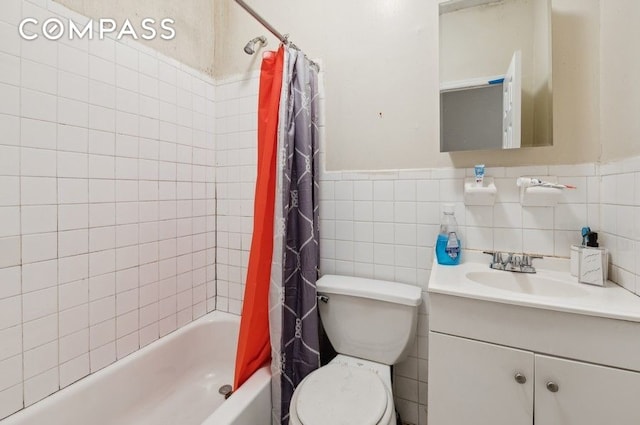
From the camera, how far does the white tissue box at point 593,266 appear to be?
99 cm

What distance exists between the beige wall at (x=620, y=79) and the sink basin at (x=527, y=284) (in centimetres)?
48

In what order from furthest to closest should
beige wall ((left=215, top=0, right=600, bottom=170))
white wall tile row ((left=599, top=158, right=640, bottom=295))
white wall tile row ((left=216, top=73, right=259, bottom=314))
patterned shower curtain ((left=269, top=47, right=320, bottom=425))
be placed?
white wall tile row ((left=216, top=73, right=259, bottom=314)) → patterned shower curtain ((left=269, top=47, right=320, bottom=425)) → beige wall ((left=215, top=0, right=600, bottom=170)) → white wall tile row ((left=599, top=158, right=640, bottom=295))

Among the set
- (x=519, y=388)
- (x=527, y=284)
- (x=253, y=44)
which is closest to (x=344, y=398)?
(x=519, y=388)

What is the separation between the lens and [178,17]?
1598mm

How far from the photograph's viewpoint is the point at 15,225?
100 centimetres

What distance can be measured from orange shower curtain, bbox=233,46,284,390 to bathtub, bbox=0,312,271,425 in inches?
4.5

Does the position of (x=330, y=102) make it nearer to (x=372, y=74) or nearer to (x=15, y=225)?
(x=372, y=74)

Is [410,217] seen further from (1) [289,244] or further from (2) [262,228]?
(2) [262,228]

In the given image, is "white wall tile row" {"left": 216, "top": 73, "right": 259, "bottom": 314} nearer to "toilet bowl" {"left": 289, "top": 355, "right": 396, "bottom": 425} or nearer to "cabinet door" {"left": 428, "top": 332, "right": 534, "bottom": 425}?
"toilet bowl" {"left": 289, "top": 355, "right": 396, "bottom": 425}

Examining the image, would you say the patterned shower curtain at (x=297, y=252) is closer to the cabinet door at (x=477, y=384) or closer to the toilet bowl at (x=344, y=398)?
the toilet bowl at (x=344, y=398)

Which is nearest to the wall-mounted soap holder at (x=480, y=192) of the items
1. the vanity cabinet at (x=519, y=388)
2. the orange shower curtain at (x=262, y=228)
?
the vanity cabinet at (x=519, y=388)

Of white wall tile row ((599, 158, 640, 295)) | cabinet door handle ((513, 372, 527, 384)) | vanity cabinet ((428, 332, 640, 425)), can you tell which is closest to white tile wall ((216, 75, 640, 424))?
white wall tile row ((599, 158, 640, 295))

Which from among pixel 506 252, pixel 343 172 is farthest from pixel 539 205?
pixel 343 172

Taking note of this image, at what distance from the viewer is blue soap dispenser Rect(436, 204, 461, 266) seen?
1225 millimetres
